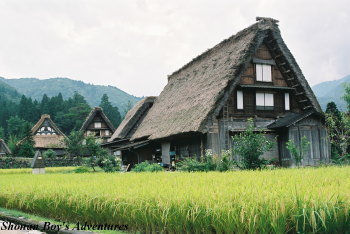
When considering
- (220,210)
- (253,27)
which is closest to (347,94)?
(253,27)

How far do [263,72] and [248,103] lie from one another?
61.3 inches

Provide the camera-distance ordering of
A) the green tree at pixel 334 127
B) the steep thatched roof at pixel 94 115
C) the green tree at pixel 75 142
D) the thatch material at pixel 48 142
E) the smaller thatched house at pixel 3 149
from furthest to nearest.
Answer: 1. the thatch material at pixel 48 142
2. the steep thatched roof at pixel 94 115
3. the smaller thatched house at pixel 3 149
4. the green tree at pixel 75 142
5. the green tree at pixel 334 127

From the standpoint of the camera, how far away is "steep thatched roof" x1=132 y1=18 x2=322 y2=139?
14727 millimetres

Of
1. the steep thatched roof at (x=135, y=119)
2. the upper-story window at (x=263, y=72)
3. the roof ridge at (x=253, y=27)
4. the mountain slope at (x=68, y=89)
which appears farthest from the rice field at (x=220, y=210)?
the mountain slope at (x=68, y=89)

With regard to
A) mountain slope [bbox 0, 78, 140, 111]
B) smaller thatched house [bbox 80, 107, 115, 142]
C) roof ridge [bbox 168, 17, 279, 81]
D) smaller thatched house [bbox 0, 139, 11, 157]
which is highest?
mountain slope [bbox 0, 78, 140, 111]

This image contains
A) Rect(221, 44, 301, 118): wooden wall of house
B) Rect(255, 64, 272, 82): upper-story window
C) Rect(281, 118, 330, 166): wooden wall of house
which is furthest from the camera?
Rect(255, 64, 272, 82): upper-story window

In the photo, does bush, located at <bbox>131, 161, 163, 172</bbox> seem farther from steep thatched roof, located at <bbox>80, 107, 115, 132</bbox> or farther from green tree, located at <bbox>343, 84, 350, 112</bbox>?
steep thatched roof, located at <bbox>80, 107, 115, 132</bbox>

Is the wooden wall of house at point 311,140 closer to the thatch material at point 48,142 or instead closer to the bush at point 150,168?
the bush at point 150,168

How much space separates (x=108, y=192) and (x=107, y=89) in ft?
373

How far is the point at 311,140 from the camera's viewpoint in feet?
51.0

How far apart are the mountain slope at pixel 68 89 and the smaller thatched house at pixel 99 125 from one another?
2677 inches

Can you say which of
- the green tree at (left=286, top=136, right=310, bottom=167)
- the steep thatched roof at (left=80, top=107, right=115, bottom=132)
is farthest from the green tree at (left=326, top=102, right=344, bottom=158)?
the steep thatched roof at (left=80, top=107, right=115, bottom=132)

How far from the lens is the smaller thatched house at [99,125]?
3819cm

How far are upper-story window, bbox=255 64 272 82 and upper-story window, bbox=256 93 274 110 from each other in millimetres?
658
